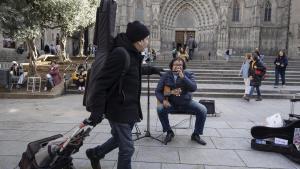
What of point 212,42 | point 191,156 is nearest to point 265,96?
point 191,156

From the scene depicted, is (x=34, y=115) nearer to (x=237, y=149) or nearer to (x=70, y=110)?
(x=70, y=110)

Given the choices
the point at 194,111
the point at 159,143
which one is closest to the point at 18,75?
the point at 159,143

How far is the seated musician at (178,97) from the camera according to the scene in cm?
588

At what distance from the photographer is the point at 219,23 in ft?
104

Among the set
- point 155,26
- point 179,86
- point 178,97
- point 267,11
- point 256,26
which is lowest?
point 178,97

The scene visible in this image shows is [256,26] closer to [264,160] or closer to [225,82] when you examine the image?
[225,82]

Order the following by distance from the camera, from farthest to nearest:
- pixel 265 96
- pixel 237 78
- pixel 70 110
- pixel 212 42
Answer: pixel 212 42 → pixel 237 78 → pixel 265 96 → pixel 70 110

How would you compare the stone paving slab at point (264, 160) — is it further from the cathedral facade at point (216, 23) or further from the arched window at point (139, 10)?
the arched window at point (139, 10)

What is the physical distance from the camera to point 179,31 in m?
33.3

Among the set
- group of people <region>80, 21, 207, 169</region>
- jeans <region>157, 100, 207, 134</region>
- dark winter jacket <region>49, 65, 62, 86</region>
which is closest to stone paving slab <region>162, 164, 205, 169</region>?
group of people <region>80, 21, 207, 169</region>

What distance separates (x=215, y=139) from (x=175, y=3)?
27733mm

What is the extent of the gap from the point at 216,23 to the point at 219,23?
0.30 meters

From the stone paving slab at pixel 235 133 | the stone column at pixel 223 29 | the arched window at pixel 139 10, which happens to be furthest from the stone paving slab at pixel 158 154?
the arched window at pixel 139 10

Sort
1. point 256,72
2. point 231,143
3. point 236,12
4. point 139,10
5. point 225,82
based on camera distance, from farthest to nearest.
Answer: point 236,12 < point 139,10 < point 225,82 < point 256,72 < point 231,143
